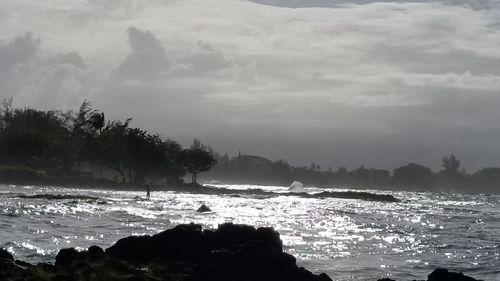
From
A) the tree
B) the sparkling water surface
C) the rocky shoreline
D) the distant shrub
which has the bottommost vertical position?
the sparkling water surface

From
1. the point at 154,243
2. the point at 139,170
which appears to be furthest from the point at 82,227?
the point at 139,170

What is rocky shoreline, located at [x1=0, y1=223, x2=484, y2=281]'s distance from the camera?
21.5 m

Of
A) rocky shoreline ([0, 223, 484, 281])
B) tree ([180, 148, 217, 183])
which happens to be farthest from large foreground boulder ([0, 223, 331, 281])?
tree ([180, 148, 217, 183])

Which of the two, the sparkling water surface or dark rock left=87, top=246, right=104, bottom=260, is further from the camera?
the sparkling water surface

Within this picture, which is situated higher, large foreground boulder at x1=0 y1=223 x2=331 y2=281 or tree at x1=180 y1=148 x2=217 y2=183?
tree at x1=180 y1=148 x2=217 y2=183

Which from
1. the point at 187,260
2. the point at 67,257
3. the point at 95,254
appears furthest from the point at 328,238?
the point at 67,257

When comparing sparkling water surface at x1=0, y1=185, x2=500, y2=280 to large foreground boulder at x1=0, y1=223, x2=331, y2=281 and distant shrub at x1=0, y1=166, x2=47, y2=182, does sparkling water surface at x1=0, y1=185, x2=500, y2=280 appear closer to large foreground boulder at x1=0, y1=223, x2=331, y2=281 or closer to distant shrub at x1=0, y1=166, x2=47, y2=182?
large foreground boulder at x1=0, y1=223, x2=331, y2=281

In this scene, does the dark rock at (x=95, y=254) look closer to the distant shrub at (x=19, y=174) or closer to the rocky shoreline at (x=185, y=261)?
the rocky shoreline at (x=185, y=261)

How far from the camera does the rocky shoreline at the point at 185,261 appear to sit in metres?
21.5

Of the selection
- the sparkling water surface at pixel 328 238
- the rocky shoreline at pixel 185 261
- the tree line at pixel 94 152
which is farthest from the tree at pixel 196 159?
the rocky shoreline at pixel 185 261

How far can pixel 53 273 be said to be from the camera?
69.9 feet

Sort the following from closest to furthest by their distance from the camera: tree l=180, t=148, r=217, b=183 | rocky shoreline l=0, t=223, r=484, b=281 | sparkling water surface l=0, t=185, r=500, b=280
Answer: rocky shoreline l=0, t=223, r=484, b=281
sparkling water surface l=0, t=185, r=500, b=280
tree l=180, t=148, r=217, b=183

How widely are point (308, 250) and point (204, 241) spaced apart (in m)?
20.6

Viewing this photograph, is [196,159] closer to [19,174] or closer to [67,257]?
[19,174]
